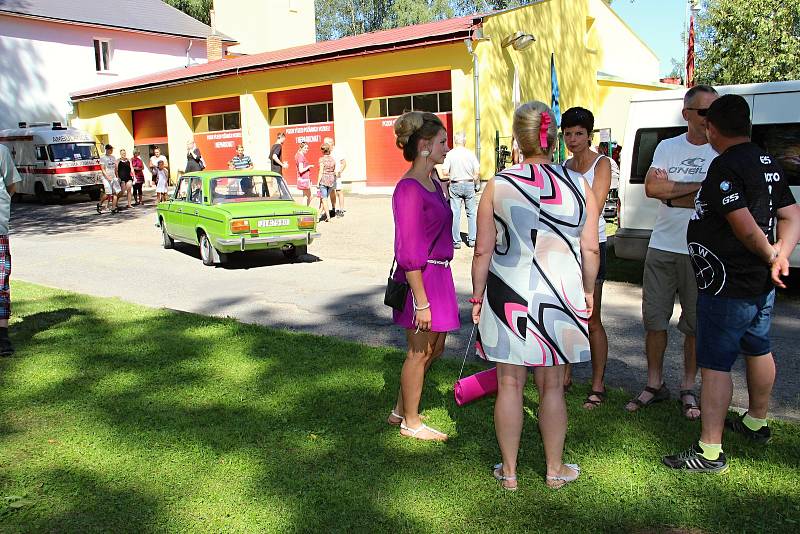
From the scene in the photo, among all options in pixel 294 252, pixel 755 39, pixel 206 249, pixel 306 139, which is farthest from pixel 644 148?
pixel 306 139

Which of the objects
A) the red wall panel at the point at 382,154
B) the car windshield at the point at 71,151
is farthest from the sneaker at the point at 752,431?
the car windshield at the point at 71,151

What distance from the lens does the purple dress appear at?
157 inches

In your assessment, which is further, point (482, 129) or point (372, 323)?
point (482, 129)

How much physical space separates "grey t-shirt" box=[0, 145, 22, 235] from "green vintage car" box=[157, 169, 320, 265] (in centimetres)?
490

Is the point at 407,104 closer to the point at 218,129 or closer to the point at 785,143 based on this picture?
the point at 218,129

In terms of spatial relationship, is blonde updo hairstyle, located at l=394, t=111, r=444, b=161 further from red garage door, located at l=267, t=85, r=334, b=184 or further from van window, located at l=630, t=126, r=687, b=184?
red garage door, located at l=267, t=85, r=334, b=184

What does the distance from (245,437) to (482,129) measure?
18547 mm

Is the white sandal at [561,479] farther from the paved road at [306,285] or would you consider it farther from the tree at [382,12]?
the tree at [382,12]

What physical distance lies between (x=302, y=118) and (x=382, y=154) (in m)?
4.28

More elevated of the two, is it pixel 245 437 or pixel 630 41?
pixel 630 41

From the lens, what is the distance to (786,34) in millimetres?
23906

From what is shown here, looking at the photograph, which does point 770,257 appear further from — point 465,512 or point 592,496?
point 465,512

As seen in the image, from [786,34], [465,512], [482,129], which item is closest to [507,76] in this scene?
[482,129]

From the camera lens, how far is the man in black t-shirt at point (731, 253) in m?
3.66
